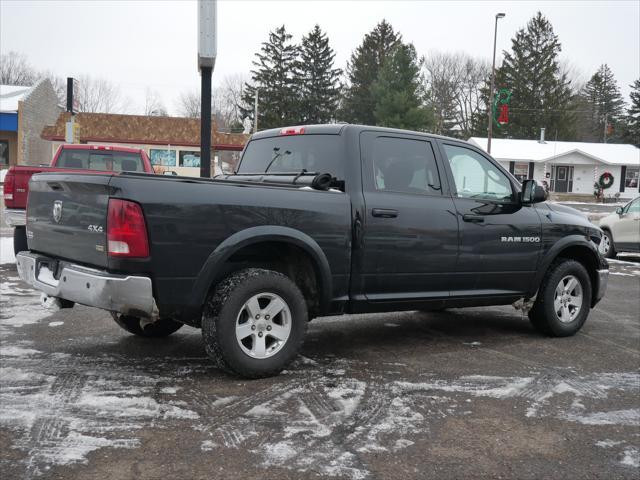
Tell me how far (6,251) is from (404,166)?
8.68 metres

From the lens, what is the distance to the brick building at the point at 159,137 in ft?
124

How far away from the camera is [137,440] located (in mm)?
3479

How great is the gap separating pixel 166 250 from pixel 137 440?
1.23 m

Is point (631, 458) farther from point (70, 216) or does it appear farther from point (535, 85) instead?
point (535, 85)

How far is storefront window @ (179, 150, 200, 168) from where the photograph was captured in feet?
124

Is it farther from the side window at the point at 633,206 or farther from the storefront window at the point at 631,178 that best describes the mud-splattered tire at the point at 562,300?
the storefront window at the point at 631,178

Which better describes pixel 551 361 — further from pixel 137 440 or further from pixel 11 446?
pixel 11 446

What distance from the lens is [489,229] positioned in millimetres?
5801

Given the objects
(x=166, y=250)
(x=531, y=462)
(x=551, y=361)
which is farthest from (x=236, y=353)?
(x=551, y=361)

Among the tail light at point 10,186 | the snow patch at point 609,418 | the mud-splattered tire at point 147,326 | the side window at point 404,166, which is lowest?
the snow patch at point 609,418

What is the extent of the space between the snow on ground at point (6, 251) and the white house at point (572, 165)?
40196 millimetres

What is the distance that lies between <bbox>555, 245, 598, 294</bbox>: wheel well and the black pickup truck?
0.07 feet

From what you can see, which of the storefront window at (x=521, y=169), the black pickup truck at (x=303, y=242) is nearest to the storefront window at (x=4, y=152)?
the storefront window at (x=521, y=169)

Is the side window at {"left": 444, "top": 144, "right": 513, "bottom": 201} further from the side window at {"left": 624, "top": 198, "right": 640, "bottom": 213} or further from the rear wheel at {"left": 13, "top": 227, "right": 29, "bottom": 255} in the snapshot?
the side window at {"left": 624, "top": 198, "right": 640, "bottom": 213}
